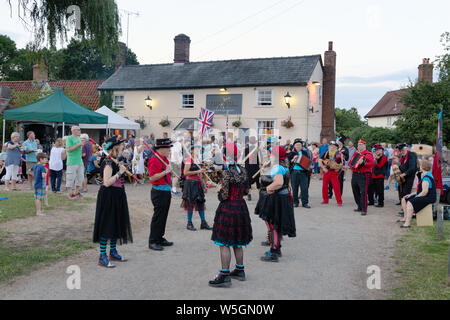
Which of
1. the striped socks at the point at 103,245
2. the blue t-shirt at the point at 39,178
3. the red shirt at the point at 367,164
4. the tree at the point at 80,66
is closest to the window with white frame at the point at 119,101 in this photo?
the tree at the point at 80,66

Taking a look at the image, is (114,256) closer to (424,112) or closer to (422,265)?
(422,265)

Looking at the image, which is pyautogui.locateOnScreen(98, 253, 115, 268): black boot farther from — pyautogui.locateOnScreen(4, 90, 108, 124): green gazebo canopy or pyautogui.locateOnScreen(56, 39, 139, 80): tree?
pyautogui.locateOnScreen(56, 39, 139, 80): tree

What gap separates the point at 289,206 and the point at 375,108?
5916cm

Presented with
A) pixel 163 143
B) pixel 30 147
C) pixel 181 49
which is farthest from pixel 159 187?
pixel 181 49

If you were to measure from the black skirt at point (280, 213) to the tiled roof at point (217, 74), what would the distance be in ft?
65.2

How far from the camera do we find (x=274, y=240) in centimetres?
612

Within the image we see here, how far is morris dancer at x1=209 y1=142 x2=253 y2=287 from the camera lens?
5.07 meters

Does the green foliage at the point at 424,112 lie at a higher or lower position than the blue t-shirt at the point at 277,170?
higher

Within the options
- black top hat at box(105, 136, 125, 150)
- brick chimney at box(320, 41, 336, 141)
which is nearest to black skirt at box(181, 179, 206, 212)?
black top hat at box(105, 136, 125, 150)

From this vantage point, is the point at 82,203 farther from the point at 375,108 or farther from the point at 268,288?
the point at 375,108

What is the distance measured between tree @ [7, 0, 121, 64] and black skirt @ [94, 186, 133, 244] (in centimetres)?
374

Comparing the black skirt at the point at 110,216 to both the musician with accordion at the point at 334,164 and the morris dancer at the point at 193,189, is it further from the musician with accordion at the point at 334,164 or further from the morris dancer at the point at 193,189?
the musician with accordion at the point at 334,164

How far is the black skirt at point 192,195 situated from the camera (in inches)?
313
